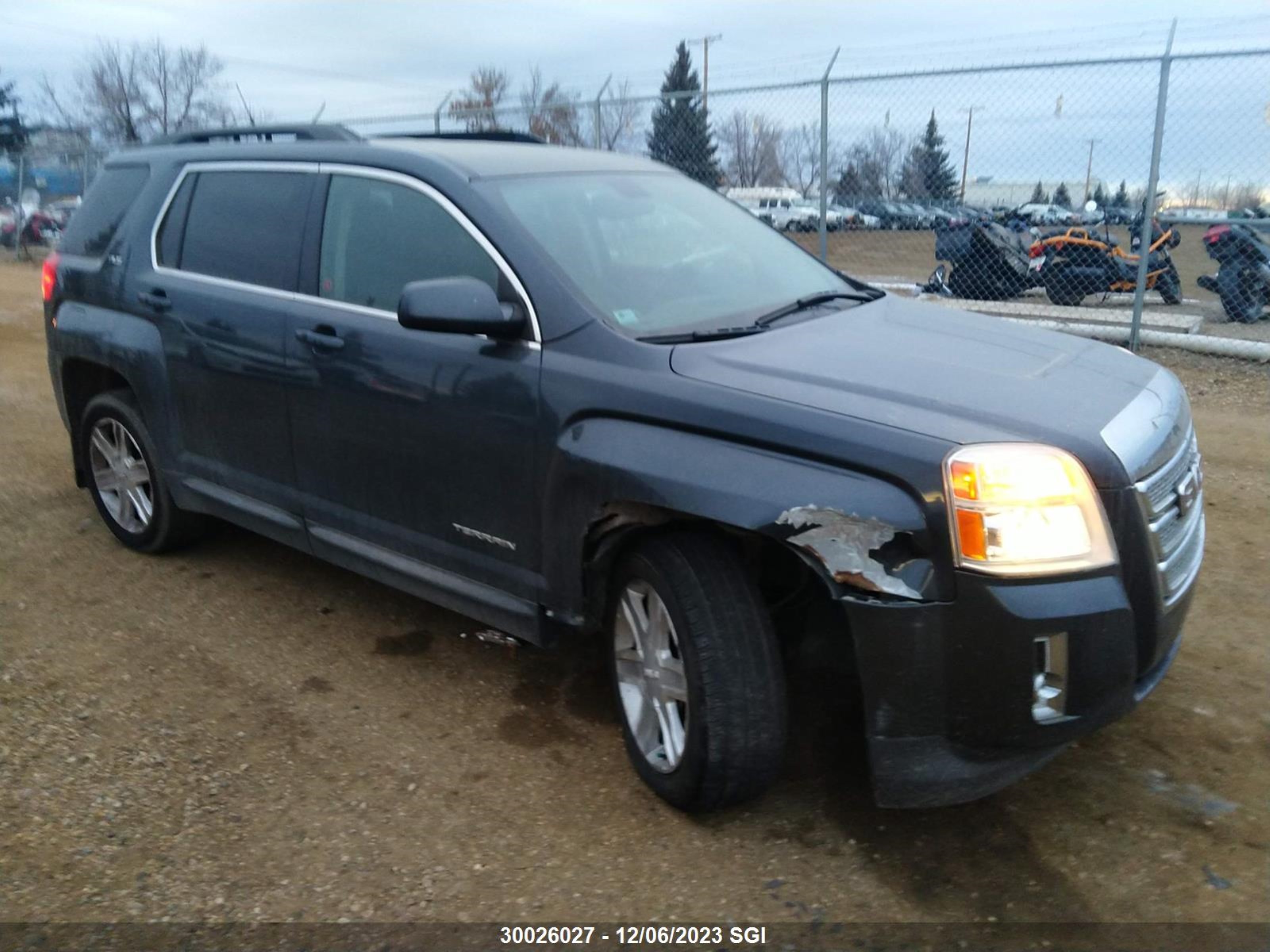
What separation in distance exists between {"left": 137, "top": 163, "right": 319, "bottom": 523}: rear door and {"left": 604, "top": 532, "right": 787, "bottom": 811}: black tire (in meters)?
1.83

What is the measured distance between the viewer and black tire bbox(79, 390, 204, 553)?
15.7 ft

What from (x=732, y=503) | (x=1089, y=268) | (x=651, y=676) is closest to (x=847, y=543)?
(x=732, y=503)

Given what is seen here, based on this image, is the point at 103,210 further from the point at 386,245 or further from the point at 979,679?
the point at 979,679

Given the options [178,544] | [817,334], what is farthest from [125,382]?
[817,334]

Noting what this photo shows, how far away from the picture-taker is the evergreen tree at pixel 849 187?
33.1 ft

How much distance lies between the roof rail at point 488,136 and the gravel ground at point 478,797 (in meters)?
1.93

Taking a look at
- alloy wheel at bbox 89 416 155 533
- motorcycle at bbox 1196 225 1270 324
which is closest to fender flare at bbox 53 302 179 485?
alloy wheel at bbox 89 416 155 533

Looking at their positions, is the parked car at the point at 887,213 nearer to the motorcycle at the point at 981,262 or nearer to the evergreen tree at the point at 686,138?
the motorcycle at the point at 981,262

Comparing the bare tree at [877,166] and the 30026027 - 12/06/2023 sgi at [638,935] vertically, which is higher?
the bare tree at [877,166]

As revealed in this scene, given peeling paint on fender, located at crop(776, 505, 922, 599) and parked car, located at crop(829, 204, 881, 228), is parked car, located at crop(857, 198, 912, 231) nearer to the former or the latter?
parked car, located at crop(829, 204, 881, 228)

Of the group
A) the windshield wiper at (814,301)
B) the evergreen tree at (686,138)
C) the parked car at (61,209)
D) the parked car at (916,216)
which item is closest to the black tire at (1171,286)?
the parked car at (916,216)

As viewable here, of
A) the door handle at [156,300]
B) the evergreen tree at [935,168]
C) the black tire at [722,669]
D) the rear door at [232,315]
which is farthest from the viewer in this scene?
the evergreen tree at [935,168]

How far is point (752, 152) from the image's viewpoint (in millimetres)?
11516

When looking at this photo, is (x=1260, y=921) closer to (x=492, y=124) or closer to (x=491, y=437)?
(x=491, y=437)
